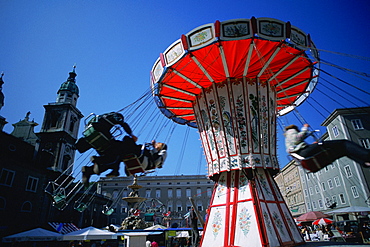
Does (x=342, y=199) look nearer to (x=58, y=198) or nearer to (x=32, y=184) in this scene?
(x=58, y=198)

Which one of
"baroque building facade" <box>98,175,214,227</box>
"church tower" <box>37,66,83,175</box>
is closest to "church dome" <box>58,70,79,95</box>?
"church tower" <box>37,66,83,175</box>

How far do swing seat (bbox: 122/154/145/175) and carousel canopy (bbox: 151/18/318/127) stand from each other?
4549mm

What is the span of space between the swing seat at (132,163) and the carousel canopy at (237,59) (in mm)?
4549

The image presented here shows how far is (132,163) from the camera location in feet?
20.1

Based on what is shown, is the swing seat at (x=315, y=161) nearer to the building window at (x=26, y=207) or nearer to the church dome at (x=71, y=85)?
the building window at (x=26, y=207)

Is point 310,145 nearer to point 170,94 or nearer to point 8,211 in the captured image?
point 170,94

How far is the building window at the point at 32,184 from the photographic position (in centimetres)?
2253

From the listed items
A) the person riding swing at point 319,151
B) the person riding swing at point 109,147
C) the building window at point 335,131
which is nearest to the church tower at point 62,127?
the person riding swing at point 109,147

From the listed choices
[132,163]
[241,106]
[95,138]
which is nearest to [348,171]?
[241,106]

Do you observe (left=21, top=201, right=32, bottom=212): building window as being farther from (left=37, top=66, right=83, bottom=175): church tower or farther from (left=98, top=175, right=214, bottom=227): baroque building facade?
(left=98, top=175, right=214, bottom=227): baroque building facade

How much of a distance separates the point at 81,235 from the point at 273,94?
42.6 ft

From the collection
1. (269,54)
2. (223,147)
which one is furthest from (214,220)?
(269,54)

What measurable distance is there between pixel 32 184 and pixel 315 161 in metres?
25.4

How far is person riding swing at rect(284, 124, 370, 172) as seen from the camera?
5075 millimetres
